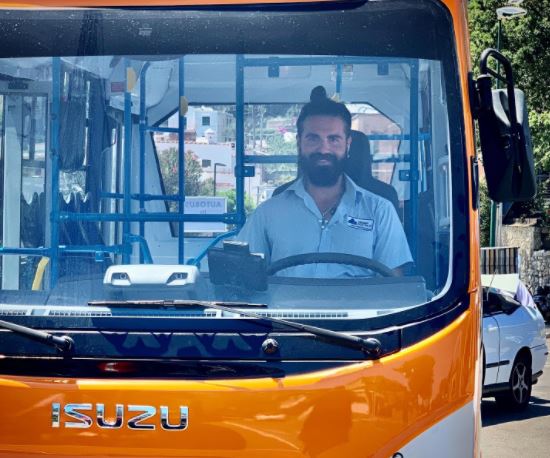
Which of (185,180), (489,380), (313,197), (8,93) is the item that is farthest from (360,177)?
(489,380)

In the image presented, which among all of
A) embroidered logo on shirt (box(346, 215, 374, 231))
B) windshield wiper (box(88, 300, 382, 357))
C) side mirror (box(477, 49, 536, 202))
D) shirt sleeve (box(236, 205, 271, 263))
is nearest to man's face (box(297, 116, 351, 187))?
embroidered logo on shirt (box(346, 215, 374, 231))

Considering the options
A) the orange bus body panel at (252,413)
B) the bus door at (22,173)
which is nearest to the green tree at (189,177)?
the bus door at (22,173)

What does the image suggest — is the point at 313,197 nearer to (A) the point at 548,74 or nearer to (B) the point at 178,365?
(B) the point at 178,365

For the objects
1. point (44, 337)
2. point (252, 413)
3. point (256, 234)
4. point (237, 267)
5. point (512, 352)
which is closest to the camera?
point (252, 413)

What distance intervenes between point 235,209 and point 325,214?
1.13 feet

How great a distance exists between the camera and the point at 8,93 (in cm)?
494

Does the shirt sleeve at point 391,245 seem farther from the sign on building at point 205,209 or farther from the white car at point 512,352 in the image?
the white car at point 512,352

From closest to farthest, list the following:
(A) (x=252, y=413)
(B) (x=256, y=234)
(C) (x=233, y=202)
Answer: (A) (x=252, y=413)
(B) (x=256, y=234)
(C) (x=233, y=202)

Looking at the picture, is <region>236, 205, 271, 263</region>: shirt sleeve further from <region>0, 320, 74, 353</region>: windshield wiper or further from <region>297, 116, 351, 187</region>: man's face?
<region>0, 320, 74, 353</region>: windshield wiper

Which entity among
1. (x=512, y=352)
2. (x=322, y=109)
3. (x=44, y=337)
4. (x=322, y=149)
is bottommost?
(x=512, y=352)

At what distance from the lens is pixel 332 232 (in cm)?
483

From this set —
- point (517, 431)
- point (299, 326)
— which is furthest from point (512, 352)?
point (299, 326)

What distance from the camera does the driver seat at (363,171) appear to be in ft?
16.1

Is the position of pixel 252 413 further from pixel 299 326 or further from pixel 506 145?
pixel 506 145
